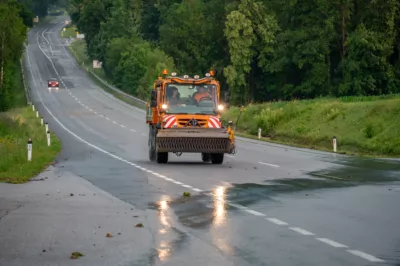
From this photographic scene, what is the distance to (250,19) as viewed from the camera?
10412 cm

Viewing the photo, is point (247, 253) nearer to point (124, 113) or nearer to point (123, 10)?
point (124, 113)

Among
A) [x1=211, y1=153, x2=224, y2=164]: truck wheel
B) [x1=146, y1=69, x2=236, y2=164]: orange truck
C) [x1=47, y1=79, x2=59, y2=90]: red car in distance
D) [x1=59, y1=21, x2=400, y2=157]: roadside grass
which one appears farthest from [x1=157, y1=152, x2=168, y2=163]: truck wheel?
[x1=47, y1=79, x2=59, y2=90]: red car in distance

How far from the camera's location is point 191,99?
99.7 ft

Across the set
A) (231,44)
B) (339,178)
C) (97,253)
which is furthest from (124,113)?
(97,253)

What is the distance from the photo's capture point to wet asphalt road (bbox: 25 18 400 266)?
11727 mm

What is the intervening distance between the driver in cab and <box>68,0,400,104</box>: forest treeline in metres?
61.5

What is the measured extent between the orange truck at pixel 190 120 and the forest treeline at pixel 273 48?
202ft

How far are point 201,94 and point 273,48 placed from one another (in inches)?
3032

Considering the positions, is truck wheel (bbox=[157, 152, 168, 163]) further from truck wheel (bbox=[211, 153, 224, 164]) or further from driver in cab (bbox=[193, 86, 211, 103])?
driver in cab (bbox=[193, 86, 211, 103])

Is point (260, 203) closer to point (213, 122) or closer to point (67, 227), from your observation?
point (67, 227)

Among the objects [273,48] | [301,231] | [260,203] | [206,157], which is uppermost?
[273,48]

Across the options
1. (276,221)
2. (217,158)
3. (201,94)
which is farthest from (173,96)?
(276,221)

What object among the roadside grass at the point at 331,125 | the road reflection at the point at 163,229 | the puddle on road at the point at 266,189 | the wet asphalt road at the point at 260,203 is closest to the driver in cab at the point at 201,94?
the wet asphalt road at the point at 260,203

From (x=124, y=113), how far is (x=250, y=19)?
26.5 m
